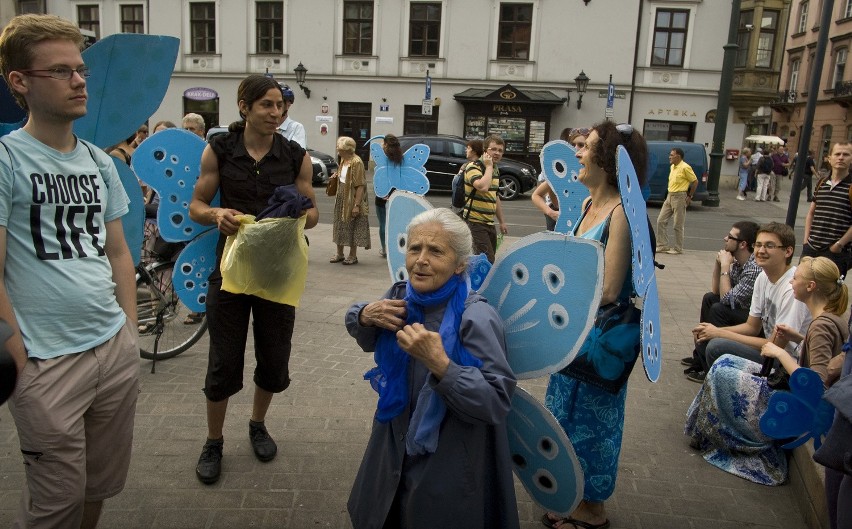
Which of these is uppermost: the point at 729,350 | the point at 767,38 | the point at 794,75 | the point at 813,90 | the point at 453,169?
the point at 767,38

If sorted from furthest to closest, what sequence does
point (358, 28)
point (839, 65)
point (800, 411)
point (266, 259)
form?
point (839, 65) < point (358, 28) < point (266, 259) < point (800, 411)

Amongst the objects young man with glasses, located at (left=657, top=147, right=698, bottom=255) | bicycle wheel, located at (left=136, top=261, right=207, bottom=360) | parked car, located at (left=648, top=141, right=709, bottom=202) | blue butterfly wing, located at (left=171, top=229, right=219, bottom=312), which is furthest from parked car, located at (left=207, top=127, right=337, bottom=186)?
blue butterfly wing, located at (left=171, top=229, right=219, bottom=312)

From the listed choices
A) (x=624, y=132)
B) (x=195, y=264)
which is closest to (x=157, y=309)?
(x=195, y=264)

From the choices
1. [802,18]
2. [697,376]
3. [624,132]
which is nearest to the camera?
[624,132]

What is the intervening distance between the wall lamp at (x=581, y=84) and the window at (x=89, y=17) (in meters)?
20.0

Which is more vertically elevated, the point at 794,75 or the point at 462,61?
the point at 794,75

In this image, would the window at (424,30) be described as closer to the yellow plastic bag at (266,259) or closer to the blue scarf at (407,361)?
the yellow plastic bag at (266,259)

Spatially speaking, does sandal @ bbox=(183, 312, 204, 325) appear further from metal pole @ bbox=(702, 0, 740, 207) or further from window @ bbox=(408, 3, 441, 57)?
window @ bbox=(408, 3, 441, 57)

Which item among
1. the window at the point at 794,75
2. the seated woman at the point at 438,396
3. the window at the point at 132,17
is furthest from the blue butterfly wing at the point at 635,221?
the window at the point at 794,75

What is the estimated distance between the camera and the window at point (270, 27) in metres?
25.6

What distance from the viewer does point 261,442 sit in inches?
130

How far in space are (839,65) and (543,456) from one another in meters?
42.9

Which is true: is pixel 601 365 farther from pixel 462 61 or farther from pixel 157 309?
pixel 462 61

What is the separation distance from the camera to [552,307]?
196cm
